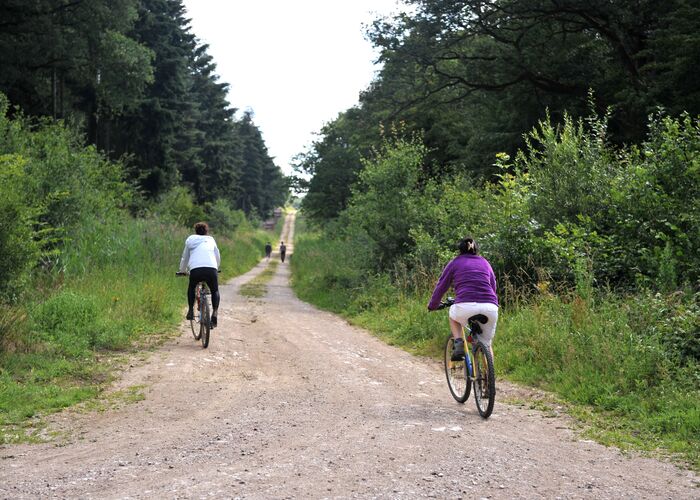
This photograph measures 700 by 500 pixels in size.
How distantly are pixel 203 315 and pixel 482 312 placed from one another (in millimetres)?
5879

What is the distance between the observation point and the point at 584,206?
12.3 meters

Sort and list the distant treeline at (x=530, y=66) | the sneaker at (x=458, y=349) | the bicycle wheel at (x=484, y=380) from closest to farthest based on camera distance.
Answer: the bicycle wheel at (x=484, y=380) < the sneaker at (x=458, y=349) < the distant treeline at (x=530, y=66)

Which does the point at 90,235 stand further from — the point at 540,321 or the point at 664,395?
the point at 664,395

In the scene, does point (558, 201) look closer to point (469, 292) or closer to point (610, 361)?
point (610, 361)

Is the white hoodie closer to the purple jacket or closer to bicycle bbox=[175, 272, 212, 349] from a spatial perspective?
bicycle bbox=[175, 272, 212, 349]

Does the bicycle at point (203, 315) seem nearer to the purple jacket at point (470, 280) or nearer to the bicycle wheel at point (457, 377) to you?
the bicycle wheel at point (457, 377)

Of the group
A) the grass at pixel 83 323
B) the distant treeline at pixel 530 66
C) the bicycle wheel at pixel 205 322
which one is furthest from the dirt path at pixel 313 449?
the distant treeline at pixel 530 66

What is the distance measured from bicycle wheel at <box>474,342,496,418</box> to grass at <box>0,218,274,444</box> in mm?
4443

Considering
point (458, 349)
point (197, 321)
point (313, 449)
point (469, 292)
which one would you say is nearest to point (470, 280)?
point (469, 292)

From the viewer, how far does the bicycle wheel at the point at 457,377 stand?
24.2 feet

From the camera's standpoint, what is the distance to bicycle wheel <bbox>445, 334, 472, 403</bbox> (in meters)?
7.38

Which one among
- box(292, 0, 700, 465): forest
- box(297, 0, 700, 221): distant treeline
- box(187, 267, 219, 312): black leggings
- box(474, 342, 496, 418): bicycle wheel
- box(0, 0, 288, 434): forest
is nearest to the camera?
box(474, 342, 496, 418): bicycle wheel

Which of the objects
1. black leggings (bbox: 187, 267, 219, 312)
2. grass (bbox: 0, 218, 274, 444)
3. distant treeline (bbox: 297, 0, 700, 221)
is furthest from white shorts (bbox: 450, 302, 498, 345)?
distant treeline (bbox: 297, 0, 700, 221)

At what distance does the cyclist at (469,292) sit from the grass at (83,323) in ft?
14.2
